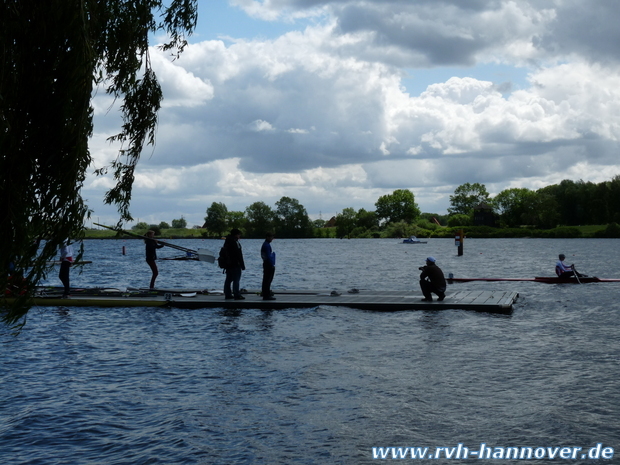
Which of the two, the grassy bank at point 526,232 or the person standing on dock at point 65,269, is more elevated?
the grassy bank at point 526,232

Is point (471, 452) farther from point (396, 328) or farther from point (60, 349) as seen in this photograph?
point (60, 349)

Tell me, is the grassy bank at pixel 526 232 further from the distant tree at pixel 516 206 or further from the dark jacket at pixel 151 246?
the dark jacket at pixel 151 246

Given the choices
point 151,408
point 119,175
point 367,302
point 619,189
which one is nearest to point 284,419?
point 151,408

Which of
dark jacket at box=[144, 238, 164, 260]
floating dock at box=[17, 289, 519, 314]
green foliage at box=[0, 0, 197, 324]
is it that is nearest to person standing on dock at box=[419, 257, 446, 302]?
floating dock at box=[17, 289, 519, 314]

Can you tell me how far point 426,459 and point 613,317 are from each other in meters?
16.1

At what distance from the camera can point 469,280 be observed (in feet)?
121

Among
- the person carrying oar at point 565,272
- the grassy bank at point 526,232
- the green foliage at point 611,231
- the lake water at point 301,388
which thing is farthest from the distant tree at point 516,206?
the lake water at point 301,388

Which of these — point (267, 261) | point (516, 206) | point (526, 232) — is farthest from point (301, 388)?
point (516, 206)

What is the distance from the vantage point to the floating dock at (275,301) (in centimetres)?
2116

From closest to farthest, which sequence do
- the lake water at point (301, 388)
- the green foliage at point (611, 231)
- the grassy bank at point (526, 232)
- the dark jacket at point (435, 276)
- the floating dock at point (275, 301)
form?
the lake water at point (301, 388)
the floating dock at point (275, 301)
the dark jacket at point (435, 276)
the green foliage at point (611, 231)
the grassy bank at point (526, 232)

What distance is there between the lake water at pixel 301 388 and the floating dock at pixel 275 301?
903mm

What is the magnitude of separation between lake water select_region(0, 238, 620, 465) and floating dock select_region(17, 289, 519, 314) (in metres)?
0.90

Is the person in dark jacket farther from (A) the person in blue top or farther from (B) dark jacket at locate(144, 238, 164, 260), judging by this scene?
(B) dark jacket at locate(144, 238, 164, 260)

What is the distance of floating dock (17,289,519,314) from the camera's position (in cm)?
2116
